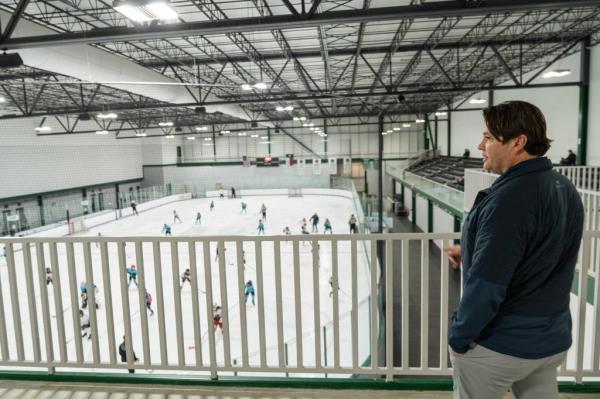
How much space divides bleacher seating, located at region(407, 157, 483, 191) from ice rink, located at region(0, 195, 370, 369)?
7.66 meters

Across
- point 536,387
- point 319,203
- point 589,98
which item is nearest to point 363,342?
point 536,387

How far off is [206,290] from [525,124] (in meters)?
2.54

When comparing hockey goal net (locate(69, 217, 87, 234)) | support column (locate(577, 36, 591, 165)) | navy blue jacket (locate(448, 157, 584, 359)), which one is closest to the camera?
navy blue jacket (locate(448, 157, 584, 359))

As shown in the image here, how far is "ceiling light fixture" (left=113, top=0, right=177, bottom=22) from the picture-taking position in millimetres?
5994

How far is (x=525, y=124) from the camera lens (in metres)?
1.49

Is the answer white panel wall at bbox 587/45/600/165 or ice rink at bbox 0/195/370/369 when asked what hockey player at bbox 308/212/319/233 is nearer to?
ice rink at bbox 0/195/370/369

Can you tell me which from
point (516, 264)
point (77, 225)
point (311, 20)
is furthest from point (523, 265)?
point (77, 225)

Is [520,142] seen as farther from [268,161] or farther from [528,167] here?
[268,161]

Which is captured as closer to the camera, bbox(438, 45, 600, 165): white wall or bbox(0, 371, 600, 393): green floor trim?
bbox(0, 371, 600, 393): green floor trim

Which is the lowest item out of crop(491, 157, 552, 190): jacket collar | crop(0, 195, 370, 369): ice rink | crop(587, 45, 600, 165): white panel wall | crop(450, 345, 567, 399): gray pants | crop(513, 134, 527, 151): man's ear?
crop(0, 195, 370, 369): ice rink

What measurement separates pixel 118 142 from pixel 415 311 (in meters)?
35.6

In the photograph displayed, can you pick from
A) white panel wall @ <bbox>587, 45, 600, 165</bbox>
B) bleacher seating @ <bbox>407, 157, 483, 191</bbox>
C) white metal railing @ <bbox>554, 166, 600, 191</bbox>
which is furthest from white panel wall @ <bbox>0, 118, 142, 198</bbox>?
white panel wall @ <bbox>587, 45, 600, 165</bbox>

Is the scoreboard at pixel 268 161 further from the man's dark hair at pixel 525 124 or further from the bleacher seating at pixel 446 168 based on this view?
the man's dark hair at pixel 525 124

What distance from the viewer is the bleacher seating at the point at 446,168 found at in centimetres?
2638
